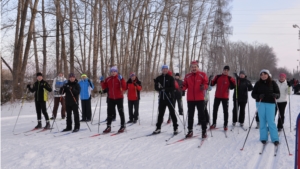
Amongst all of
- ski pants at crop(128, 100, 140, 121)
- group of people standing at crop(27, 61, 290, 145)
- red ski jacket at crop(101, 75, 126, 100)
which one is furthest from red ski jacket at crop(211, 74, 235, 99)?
ski pants at crop(128, 100, 140, 121)

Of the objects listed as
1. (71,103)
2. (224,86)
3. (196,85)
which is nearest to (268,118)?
(196,85)

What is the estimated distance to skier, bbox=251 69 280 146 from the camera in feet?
19.1

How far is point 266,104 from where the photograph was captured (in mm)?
5898

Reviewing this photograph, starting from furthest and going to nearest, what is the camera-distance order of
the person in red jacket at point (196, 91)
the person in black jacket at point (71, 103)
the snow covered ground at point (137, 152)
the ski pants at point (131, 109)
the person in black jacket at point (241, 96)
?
the ski pants at point (131, 109), the person in black jacket at point (241, 96), the person in black jacket at point (71, 103), the person in red jacket at point (196, 91), the snow covered ground at point (137, 152)

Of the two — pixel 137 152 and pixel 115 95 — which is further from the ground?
pixel 115 95

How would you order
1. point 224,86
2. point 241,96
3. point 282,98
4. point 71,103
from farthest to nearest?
point 241,96, point 71,103, point 224,86, point 282,98

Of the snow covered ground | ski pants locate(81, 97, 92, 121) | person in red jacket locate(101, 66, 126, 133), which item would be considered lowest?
the snow covered ground

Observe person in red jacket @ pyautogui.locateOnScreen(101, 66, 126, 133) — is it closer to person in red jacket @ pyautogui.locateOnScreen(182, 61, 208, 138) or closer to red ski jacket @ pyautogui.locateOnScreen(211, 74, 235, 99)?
person in red jacket @ pyautogui.locateOnScreen(182, 61, 208, 138)

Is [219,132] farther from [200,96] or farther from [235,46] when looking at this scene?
[235,46]

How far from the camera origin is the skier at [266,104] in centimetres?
582

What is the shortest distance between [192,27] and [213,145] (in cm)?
3109

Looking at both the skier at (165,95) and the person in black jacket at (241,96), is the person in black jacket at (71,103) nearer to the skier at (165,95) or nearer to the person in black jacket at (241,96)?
the skier at (165,95)

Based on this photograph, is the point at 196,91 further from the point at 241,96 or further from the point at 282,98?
the point at 282,98

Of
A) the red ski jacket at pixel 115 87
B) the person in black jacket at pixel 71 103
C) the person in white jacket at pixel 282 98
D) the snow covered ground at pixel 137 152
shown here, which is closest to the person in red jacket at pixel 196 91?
the snow covered ground at pixel 137 152
